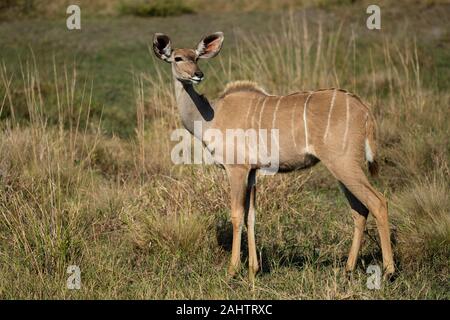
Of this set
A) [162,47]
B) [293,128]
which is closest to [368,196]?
[293,128]

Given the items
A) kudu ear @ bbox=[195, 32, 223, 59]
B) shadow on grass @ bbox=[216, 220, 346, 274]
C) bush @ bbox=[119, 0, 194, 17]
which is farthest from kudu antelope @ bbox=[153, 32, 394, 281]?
bush @ bbox=[119, 0, 194, 17]

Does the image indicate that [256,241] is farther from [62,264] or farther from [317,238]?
[62,264]

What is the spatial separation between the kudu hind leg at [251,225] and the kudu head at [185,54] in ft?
2.29

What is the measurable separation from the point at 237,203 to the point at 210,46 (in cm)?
104

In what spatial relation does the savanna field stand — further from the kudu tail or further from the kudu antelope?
the kudu tail

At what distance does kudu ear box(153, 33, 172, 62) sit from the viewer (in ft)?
16.3

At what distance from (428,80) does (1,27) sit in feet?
22.8

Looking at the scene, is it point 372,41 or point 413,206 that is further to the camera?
point 372,41

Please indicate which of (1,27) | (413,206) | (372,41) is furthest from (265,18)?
(413,206)

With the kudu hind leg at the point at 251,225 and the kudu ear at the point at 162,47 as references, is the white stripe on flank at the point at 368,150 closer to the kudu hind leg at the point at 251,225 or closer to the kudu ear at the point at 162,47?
the kudu hind leg at the point at 251,225

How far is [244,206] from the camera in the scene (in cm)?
495

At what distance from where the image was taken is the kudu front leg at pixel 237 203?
4.83 m

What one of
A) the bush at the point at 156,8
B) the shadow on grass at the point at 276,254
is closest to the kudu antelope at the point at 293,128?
the shadow on grass at the point at 276,254
